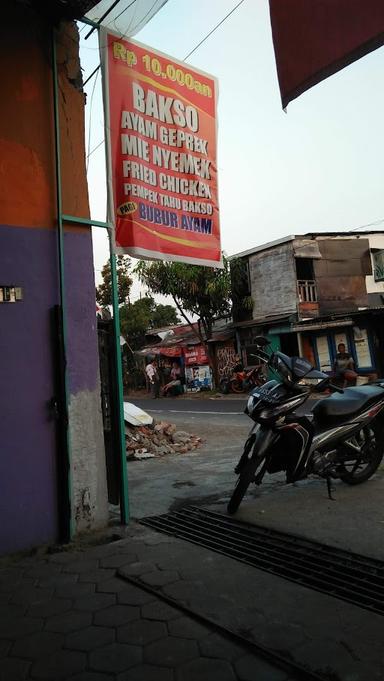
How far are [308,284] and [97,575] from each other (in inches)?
851

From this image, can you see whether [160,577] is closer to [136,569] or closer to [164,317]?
[136,569]

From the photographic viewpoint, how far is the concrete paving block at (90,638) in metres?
2.27

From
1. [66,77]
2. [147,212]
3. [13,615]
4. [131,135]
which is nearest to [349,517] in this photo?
[13,615]

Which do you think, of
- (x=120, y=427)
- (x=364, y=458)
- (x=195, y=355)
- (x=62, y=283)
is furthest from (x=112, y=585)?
(x=195, y=355)

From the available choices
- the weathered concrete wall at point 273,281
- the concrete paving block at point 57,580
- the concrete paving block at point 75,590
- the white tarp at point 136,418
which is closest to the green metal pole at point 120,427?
the concrete paving block at point 57,580

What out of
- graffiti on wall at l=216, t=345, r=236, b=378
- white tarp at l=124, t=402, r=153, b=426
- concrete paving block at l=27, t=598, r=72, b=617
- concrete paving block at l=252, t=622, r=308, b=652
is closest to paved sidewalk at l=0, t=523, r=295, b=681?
concrete paving block at l=27, t=598, r=72, b=617

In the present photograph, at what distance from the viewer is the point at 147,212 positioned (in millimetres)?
4191

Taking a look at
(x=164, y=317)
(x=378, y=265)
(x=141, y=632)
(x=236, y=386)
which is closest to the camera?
(x=141, y=632)

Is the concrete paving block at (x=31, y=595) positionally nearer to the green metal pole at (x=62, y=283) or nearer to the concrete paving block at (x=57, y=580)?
the concrete paving block at (x=57, y=580)

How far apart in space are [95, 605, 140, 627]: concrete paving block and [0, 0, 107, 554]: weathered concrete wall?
114 cm

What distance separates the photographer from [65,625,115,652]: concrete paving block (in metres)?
2.27

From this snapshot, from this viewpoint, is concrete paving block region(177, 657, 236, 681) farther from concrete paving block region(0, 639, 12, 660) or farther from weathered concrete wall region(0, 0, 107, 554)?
weathered concrete wall region(0, 0, 107, 554)

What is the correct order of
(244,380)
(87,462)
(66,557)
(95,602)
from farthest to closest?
(244,380) → (87,462) → (66,557) → (95,602)

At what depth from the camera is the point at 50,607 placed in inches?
106
